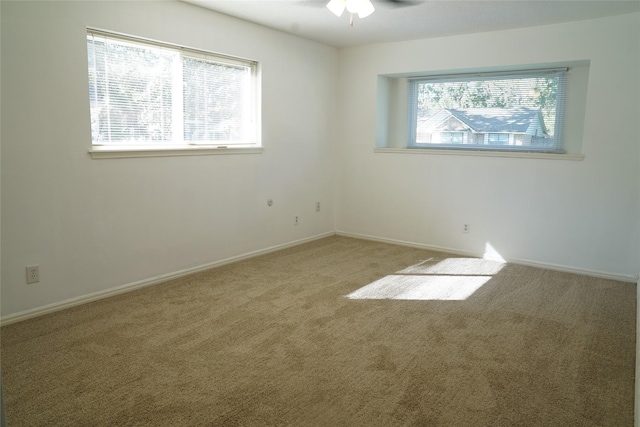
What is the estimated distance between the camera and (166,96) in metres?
4.12

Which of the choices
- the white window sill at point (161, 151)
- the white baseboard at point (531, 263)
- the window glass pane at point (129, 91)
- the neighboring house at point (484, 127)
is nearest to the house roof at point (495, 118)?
the neighboring house at point (484, 127)

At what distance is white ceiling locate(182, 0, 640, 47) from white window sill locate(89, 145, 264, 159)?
4.07 ft

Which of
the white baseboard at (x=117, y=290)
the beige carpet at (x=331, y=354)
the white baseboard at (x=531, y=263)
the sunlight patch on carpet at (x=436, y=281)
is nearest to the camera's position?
the beige carpet at (x=331, y=354)

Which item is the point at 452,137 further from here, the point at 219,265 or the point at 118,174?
the point at 118,174

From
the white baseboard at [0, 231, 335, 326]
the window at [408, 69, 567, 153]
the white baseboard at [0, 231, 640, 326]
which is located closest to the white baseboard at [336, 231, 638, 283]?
the white baseboard at [0, 231, 640, 326]

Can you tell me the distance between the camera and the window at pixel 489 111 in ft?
16.1

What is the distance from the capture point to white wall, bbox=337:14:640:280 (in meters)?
4.28

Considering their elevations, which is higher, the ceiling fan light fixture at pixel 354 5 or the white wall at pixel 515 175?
the ceiling fan light fixture at pixel 354 5

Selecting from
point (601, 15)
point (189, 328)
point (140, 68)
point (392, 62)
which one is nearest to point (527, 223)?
point (601, 15)

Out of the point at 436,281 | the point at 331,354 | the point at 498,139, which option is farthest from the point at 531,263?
the point at 331,354

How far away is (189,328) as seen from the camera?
3172 millimetres

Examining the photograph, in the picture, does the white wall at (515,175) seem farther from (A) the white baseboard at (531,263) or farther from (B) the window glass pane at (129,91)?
(B) the window glass pane at (129,91)

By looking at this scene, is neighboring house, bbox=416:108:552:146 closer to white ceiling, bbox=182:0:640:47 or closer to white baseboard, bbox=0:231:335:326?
white ceiling, bbox=182:0:640:47

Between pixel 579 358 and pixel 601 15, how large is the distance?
10.1ft
